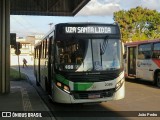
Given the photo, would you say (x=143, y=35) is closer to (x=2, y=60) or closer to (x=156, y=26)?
(x=156, y=26)

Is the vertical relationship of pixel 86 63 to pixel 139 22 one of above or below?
below

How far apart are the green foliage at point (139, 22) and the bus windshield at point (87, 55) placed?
48772 millimetres

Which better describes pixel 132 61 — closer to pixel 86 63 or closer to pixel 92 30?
pixel 92 30

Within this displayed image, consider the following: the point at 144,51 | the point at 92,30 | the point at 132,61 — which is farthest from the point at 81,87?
the point at 132,61

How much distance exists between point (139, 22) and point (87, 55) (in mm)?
50402

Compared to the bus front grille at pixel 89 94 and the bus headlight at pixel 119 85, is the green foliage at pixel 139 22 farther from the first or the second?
the bus front grille at pixel 89 94

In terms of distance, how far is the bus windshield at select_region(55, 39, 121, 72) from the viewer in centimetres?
1210

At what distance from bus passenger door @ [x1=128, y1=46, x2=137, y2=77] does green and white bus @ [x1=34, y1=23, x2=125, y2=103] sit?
12988 millimetres

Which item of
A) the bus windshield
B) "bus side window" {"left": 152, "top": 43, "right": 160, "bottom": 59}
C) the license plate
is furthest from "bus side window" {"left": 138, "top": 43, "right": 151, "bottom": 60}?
the license plate

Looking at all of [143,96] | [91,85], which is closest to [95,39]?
[91,85]

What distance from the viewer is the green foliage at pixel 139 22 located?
61188 millimetres

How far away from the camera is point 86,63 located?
39.7 ft

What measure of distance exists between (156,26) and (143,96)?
1816 inches

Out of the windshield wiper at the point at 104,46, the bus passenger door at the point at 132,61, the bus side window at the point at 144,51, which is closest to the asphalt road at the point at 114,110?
the windshield wiper at the point at 104,46
